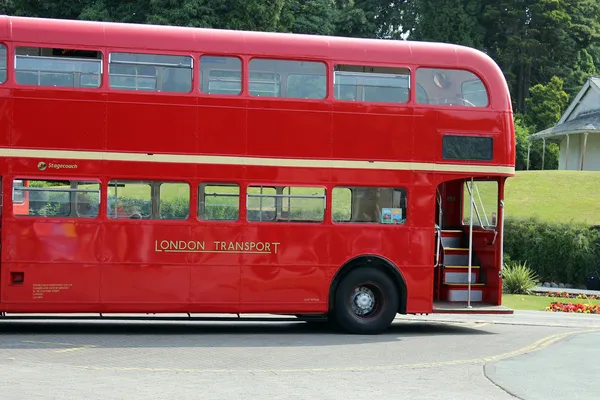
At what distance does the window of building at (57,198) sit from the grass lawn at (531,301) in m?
10.4

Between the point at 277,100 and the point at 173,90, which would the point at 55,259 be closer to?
the point at 173,90

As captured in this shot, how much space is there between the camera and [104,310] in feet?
46.6

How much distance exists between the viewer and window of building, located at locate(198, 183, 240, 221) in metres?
14.6

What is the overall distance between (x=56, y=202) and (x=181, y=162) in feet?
6.49

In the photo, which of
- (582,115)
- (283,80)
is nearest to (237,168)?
(283,80)

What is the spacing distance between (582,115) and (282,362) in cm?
3805

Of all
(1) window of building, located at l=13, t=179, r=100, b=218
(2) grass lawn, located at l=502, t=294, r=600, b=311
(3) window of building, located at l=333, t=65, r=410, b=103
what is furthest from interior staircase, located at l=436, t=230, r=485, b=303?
(1) window of building, located at l=13, t=179, r=100, b=218

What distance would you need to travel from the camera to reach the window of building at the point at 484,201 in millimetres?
16094

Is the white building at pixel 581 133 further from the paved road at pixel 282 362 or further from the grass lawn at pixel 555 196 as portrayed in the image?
the paved road at pixel 282 362

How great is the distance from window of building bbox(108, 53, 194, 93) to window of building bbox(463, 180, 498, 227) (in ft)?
17.6

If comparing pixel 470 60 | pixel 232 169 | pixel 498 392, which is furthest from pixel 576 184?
pixel 498 392

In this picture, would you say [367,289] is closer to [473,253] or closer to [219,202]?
[473,253]

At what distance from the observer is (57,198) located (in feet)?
46.3

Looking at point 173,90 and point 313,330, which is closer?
point 173,90
